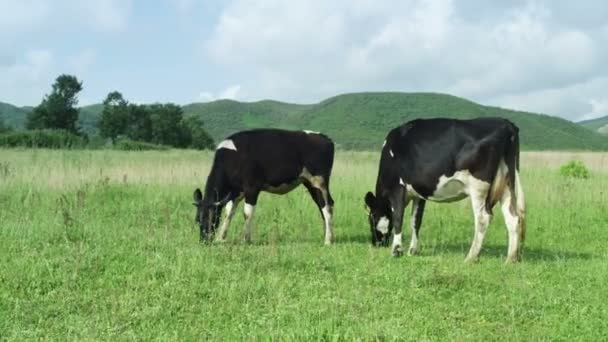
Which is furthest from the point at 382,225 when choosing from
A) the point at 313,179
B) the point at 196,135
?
the point at 196,135

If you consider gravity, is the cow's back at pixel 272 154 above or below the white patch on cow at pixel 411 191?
above

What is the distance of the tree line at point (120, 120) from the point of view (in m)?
66.9

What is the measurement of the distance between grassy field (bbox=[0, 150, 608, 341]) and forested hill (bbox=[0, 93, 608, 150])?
323 feet

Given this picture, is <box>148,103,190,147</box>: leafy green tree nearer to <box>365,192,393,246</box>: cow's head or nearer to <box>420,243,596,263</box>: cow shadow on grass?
<box>365,192,393,246</box>: cow's head

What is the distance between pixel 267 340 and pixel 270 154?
7.00 metres

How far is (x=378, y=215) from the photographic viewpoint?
11891 mm

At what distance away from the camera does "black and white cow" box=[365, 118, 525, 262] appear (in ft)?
33.4

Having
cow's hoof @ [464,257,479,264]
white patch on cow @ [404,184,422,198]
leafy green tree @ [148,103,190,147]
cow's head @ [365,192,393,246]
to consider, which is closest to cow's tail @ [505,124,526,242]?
cow's hoof @ [464,257,479,264]

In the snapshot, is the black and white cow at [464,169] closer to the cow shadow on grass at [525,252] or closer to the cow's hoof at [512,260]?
the cow's hoof at [512,260]

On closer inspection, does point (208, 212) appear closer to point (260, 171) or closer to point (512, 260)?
point (260, 171)

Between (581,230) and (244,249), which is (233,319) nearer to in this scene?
(244,249)

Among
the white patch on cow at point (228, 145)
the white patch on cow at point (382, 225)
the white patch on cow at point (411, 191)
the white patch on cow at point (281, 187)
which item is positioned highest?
the white patch on cow at point (228, 145)

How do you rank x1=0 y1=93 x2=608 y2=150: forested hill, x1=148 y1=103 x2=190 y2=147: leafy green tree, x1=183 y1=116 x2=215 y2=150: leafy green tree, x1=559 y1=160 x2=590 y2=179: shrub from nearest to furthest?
x1=559 y1=160 x2=590 y2=179: shrub, x1=148 y1=103 x2=190 y2=147: leafy green tree, x1=183 y1=116 x2=215 y2=150: leafy green tree, x1=0 y1=93 x2=608 y2=150: forested hill

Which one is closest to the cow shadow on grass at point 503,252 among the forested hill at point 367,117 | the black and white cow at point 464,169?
the black and white cow at point 464,169
